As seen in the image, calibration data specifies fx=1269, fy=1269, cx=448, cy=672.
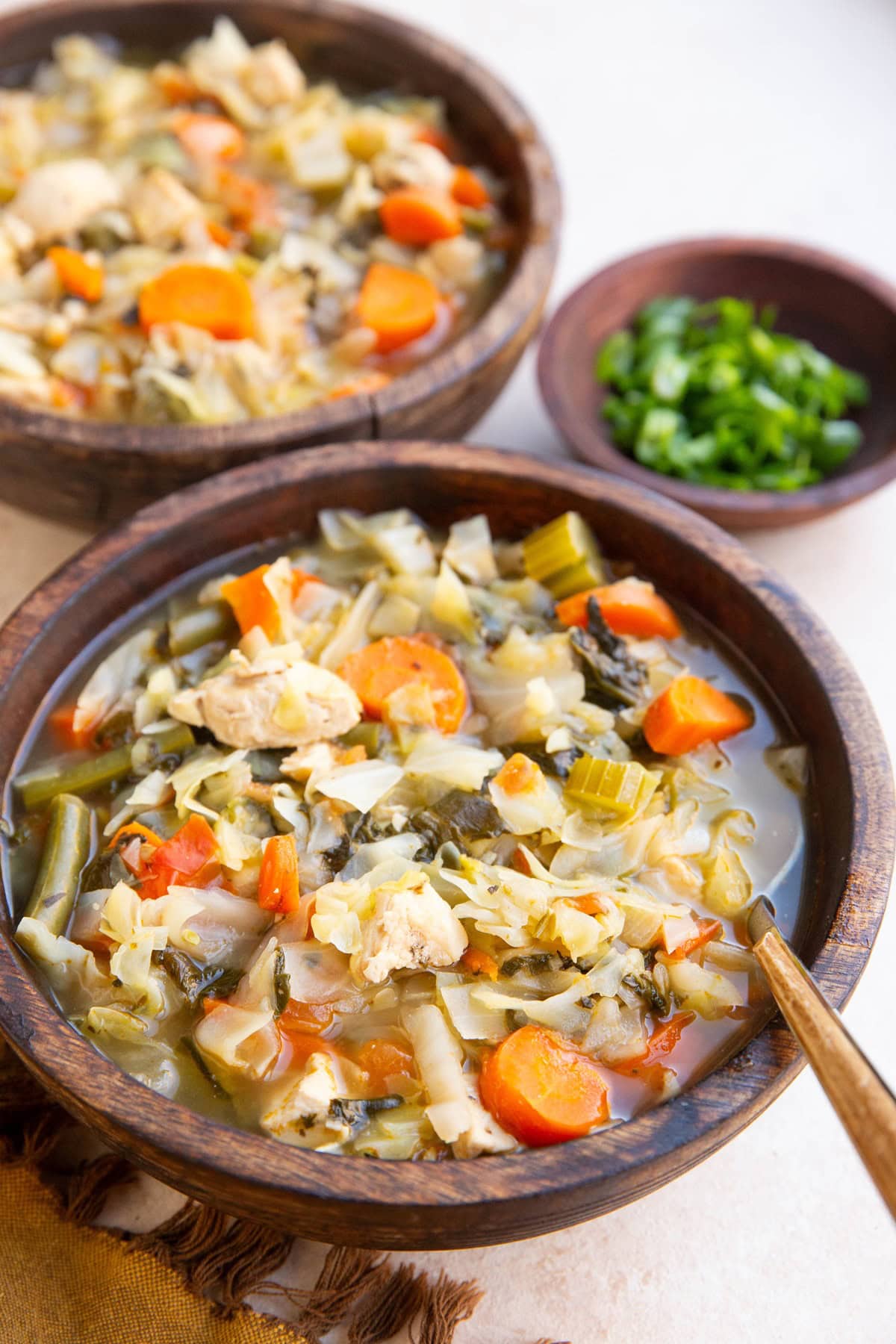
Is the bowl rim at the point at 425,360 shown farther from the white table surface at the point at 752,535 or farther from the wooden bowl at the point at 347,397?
the white table surface at the point at 752,535

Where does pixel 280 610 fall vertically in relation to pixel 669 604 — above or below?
below

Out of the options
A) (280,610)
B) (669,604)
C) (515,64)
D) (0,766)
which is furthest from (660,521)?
(515,64)

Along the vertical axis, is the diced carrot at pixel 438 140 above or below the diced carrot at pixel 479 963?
above

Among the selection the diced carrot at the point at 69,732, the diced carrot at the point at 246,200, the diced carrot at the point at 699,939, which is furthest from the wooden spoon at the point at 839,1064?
the diced carrot at the point at 246,200

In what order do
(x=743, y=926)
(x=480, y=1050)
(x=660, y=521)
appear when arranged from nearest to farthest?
(x=480, y=1050) < (x=743, y=926) < (x=660, y=521)

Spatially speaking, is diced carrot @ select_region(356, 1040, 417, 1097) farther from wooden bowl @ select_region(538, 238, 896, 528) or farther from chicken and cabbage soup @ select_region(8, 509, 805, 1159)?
wooden bowl @ select_region(538, 238, 896, 528)

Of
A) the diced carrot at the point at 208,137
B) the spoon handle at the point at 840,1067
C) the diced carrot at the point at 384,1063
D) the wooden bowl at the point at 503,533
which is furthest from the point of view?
the diced carrot at the point at 208,137

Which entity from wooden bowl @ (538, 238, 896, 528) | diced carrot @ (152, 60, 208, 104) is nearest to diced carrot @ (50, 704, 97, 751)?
wooden bowl @ (538, 238, 896, 528)

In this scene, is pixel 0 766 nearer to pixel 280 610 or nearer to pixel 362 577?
pixel 280 610

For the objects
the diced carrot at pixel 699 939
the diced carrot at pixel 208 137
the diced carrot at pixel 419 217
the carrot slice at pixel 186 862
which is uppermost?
the diced carrot at pixel 419 217
